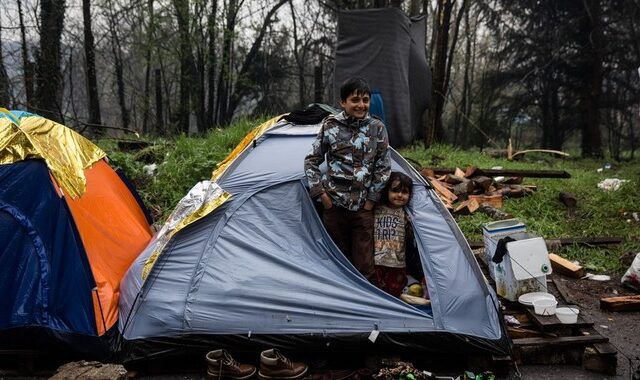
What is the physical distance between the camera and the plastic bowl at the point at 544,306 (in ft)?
11.7

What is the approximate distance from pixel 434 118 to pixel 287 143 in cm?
872

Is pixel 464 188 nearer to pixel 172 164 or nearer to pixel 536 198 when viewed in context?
pixel 536 198

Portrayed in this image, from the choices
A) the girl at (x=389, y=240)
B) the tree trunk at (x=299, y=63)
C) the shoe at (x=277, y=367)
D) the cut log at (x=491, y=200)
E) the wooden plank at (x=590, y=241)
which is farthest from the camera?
the tree trunk at (x=299, y=63)

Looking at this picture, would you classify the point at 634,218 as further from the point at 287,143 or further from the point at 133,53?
the point at 133,53

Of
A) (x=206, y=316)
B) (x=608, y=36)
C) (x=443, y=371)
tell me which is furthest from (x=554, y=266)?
(x=608, y=36)

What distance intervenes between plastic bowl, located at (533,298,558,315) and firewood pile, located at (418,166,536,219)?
2703 mm

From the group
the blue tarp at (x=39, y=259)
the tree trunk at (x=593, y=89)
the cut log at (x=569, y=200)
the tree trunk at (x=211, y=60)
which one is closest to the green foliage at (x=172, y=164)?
the blue tarp at (x=39, y=259)

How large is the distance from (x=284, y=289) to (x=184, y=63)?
42.1ft

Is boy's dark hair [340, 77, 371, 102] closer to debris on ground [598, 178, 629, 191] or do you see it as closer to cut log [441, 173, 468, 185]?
cut log [441, 173, 468, 185]

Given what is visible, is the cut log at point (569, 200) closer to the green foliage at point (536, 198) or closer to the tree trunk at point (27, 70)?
the green foliage at point (536, 198)

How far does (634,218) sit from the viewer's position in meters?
6.23

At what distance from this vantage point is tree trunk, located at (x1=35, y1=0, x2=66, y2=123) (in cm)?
1072

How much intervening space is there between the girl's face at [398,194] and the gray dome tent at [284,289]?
7 cm

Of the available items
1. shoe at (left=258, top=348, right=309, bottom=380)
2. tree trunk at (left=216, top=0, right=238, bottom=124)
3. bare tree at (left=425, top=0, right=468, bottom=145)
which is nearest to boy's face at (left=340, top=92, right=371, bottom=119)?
shoe at (left=258, top=348, right=309, bottom=380)
